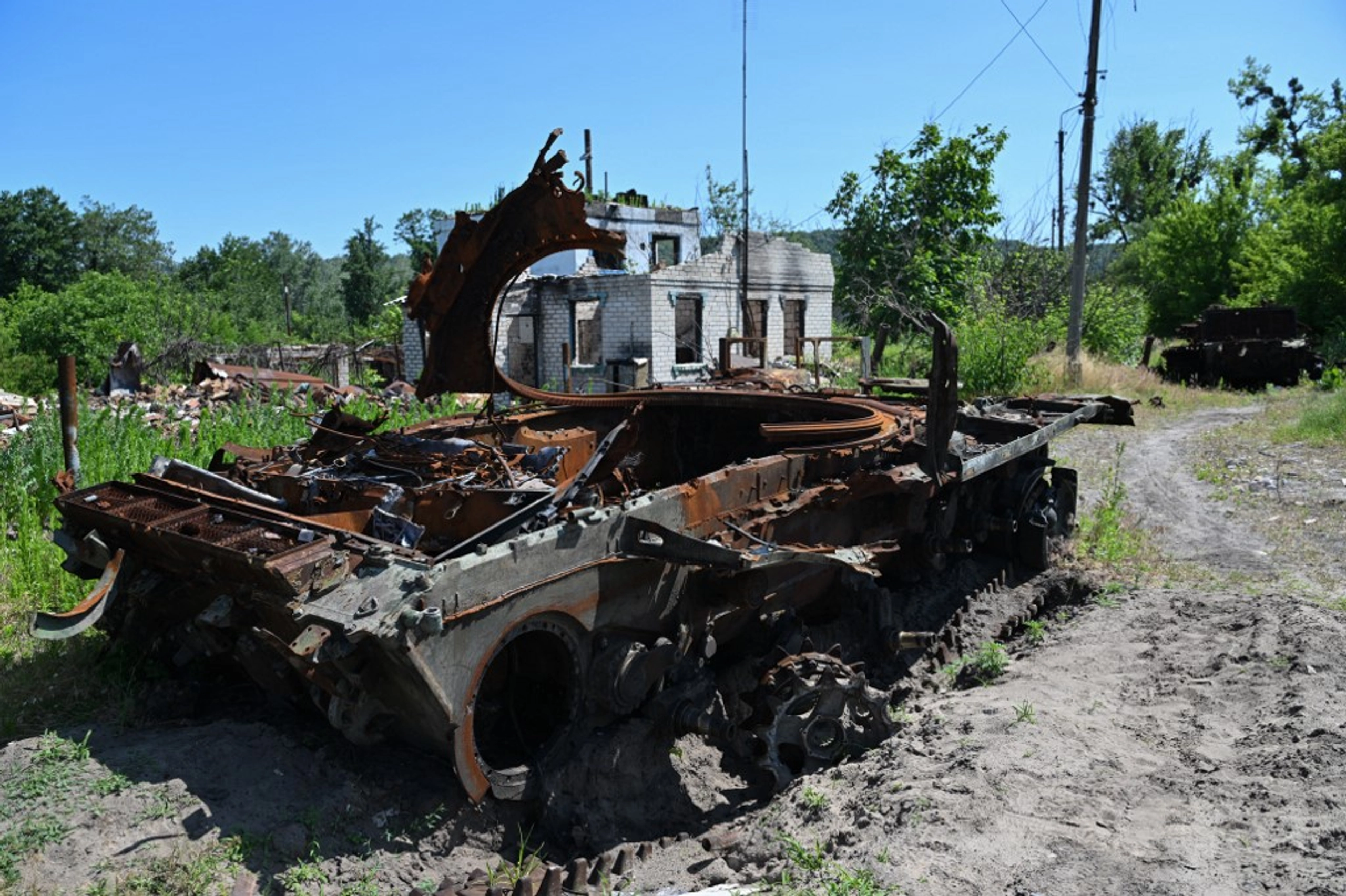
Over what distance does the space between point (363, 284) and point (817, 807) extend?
47.6 meters

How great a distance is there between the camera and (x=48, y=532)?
6445 millimetres

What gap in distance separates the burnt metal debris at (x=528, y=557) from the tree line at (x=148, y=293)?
716cm

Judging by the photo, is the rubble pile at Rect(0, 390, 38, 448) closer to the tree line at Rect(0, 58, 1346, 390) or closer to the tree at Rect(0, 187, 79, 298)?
the tree line at Rect(0, 58, 1346, 390)

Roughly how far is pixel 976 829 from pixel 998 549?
4.10 metres

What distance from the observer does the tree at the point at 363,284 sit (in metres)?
47.8

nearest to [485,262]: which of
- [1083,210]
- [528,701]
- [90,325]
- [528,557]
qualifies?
[528,557]

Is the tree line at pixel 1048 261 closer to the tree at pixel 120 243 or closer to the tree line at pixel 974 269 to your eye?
the tree line at pixel 974 269

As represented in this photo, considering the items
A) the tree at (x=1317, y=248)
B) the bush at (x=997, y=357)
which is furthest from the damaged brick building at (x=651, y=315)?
the tree at (x=1317, y=248)

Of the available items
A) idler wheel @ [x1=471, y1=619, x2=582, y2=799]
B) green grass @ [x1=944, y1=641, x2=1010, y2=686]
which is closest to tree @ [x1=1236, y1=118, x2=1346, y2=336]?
green grass @ [x1=944, y1=641, x2=1010, y2=686]

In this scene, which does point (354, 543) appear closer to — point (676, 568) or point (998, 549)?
point (676, 568)

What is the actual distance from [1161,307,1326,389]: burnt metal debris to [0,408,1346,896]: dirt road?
17.1 m

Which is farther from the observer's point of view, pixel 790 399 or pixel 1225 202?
pixel 1225 202

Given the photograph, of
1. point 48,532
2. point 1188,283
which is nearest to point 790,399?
point 48,532

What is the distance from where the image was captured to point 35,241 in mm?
38375
